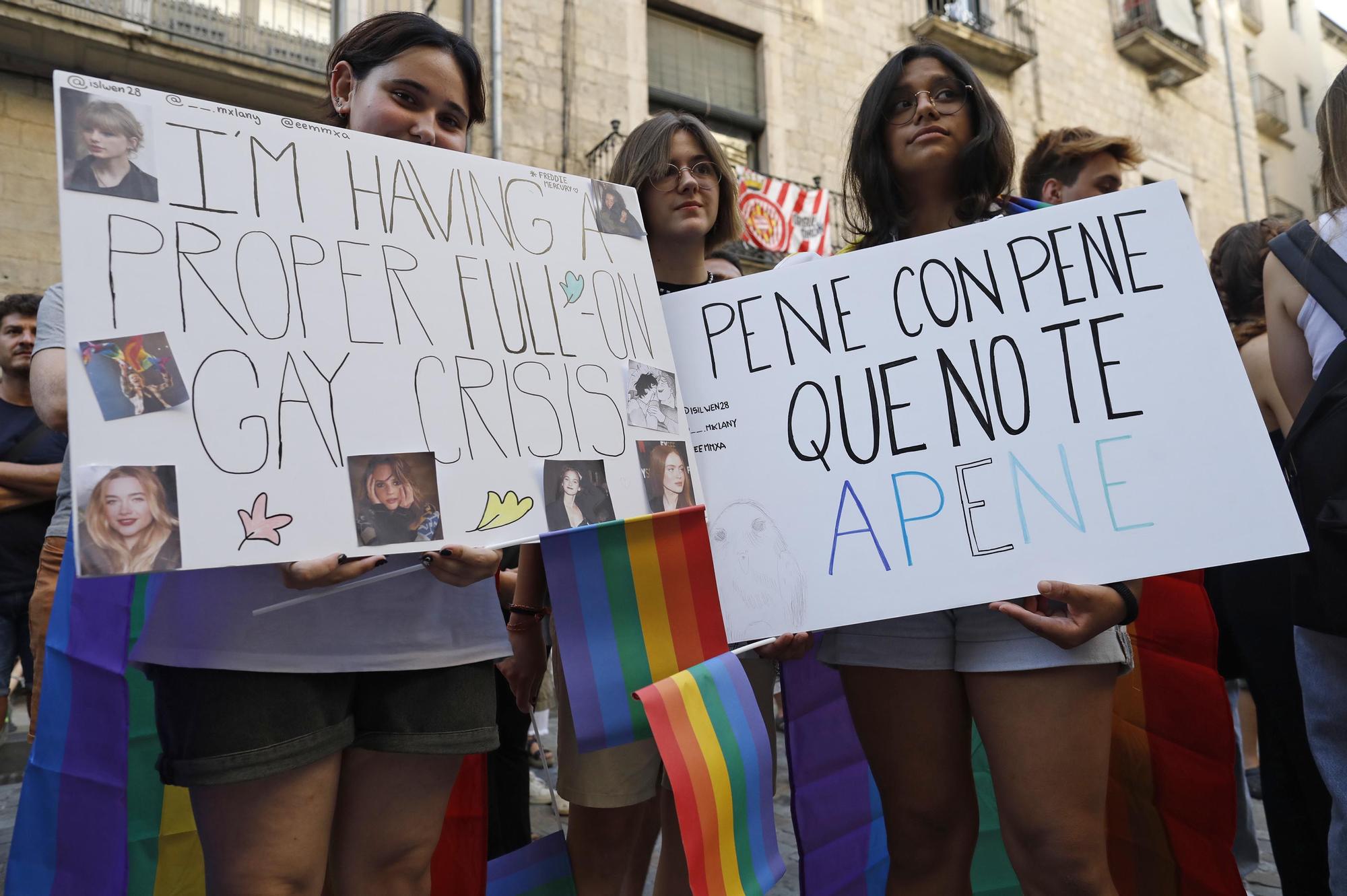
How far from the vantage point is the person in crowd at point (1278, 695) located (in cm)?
176

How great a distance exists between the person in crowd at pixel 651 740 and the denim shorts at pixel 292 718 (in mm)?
233

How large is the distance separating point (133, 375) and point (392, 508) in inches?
13.1

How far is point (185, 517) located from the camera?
1.00 meters

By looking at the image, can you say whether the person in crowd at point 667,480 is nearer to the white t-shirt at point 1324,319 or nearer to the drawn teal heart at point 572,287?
the drawn teal heart at point 572,287

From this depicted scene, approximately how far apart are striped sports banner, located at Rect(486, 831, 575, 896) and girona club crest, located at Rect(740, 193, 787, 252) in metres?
7.61

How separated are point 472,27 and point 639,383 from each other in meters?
7.64


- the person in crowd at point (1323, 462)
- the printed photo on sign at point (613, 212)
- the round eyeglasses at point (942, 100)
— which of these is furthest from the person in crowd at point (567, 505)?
the person in crowd at point (1323, 462)

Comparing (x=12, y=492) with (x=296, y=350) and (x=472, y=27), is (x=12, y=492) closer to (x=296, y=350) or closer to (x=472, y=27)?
(x=296, y=350)

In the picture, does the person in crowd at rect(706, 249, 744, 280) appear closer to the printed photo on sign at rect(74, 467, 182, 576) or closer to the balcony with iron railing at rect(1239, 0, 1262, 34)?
the printed photo on sign at rect(74, 467, 182, 576)

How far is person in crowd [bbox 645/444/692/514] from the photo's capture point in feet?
4.46

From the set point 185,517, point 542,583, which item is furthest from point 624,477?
point 185,517

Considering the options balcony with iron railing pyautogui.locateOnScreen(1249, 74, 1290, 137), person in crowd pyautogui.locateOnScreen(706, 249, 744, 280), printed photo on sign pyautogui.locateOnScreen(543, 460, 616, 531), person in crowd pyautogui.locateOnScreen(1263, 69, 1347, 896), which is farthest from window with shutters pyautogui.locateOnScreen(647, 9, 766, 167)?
balcony with iron railing pyautogui.locateOnScreen(1249, 74, 1290, 137)

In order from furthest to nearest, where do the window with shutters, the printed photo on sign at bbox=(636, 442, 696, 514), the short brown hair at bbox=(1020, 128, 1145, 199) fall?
1. the window with shutters
2. the short brown hair at bbox=(1020, 128, 1145, 199)
3. the printed photo on sign at bbox=(636, 442, 696, 514)

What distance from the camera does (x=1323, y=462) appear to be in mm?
1228
